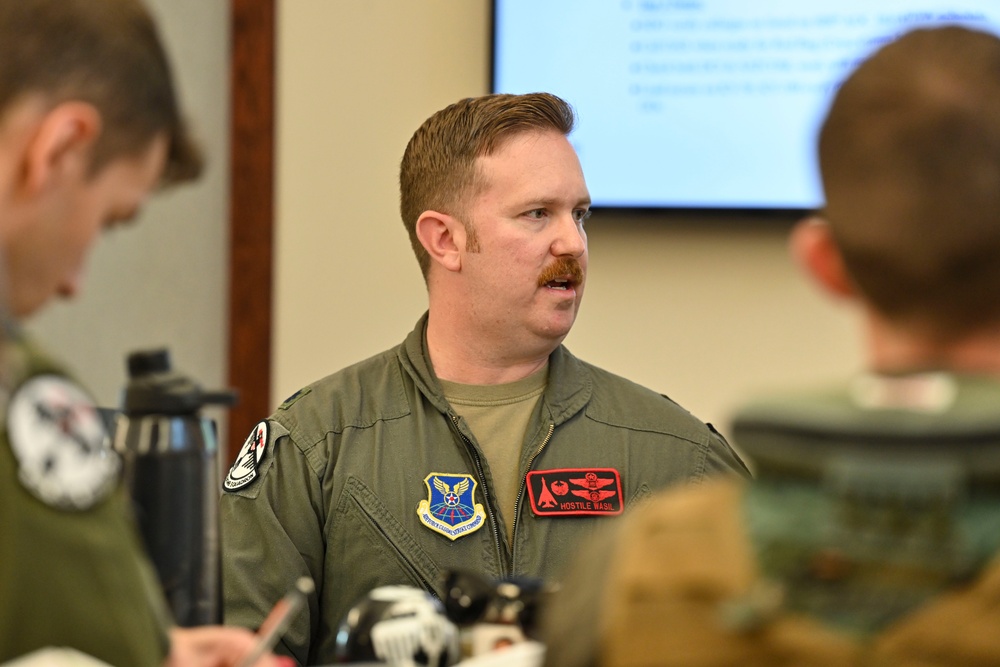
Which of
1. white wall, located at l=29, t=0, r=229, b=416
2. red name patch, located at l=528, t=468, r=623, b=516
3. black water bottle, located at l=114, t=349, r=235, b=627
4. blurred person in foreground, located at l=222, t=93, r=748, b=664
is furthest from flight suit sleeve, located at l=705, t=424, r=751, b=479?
white wall, located at l=29, t=0, r=229, b=416

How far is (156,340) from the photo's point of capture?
307 cm

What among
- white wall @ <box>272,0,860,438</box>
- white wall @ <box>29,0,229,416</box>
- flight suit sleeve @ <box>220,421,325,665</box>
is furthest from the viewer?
white wall @ <box>29,0,229,416</box>

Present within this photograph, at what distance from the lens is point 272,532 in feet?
5.99

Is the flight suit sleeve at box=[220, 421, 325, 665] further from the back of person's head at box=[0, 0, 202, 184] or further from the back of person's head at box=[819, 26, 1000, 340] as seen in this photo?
the back of person's head at box=[819, 26, 1000, 340]

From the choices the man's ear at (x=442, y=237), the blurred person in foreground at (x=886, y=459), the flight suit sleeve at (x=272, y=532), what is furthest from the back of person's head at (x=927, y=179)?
the man's ear at (x=442, y=237)

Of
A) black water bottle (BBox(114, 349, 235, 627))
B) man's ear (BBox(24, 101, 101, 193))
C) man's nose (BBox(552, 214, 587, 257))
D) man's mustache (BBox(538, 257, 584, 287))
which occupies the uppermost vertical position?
man's ear (BBox(24, 101, 101, 193))

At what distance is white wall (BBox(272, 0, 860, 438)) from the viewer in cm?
276

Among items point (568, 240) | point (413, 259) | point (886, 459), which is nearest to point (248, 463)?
point (568, 240)

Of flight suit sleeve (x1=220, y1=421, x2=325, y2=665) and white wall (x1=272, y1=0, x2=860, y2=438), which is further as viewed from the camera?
white wall (x1=272, y1=0, x2=860, y2=438)

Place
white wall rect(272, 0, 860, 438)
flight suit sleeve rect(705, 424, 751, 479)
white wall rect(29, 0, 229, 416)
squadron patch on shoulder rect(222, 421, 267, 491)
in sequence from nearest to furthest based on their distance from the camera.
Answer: squadron patch on shoulder rect(222, 421, 267, 491) → flight suit sleeve rect(705, 424, 751, 479) → white wall rect(272, 0, 860, 438) → white wall rect(29, 0, 229, 416)

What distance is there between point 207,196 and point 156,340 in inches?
15.3

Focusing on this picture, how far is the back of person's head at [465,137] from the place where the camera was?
6.91ft

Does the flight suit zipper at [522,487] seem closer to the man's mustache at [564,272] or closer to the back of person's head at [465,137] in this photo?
the man's mustache at [564,272]

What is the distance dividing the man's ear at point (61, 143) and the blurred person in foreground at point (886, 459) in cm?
57
